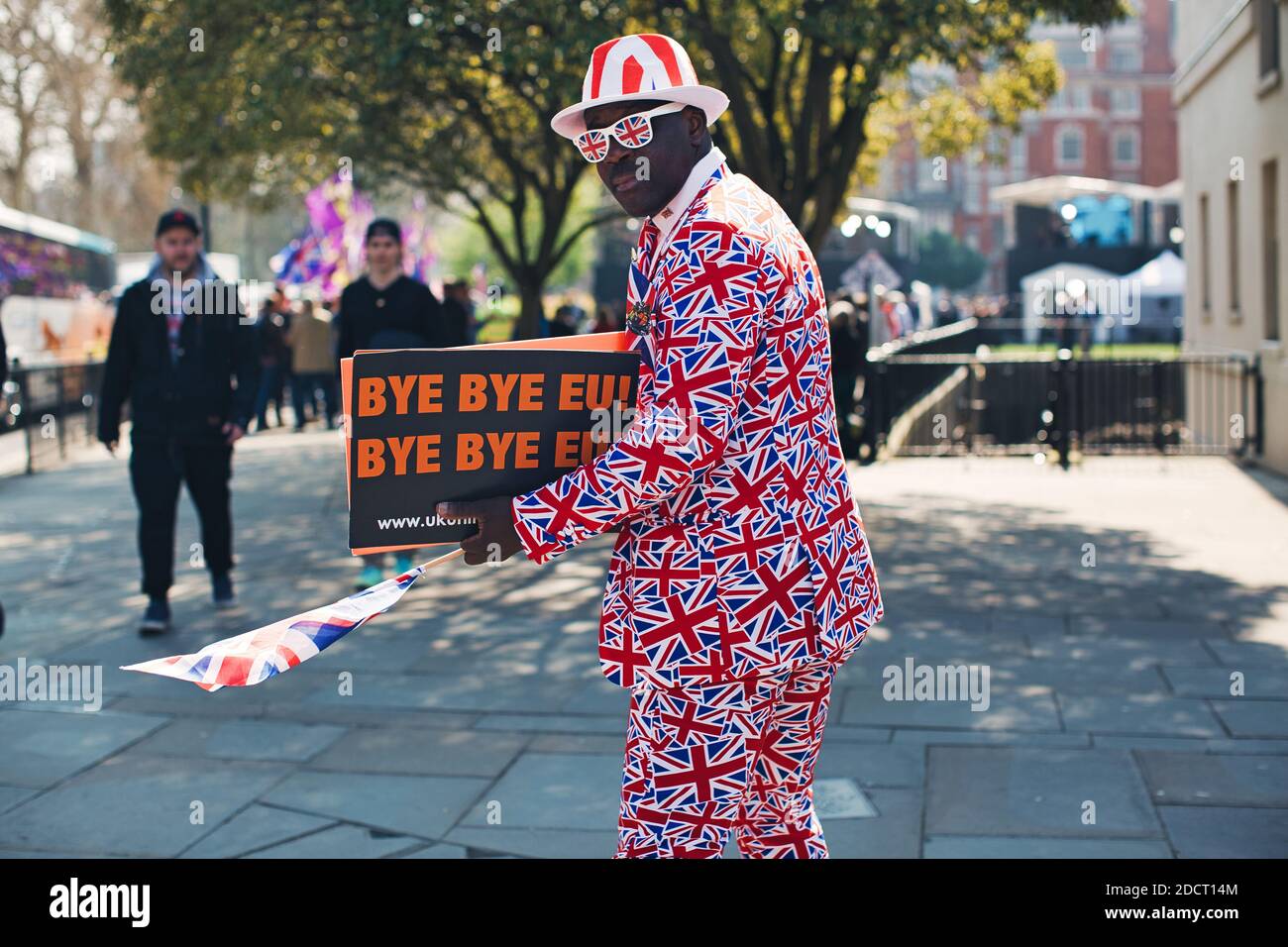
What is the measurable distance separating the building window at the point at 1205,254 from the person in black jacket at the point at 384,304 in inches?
550

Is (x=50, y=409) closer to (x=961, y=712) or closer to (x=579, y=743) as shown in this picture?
(x=579, y=743)

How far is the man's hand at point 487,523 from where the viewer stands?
279 cm

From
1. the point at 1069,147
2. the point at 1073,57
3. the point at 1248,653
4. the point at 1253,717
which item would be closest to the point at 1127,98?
the point at 1073,57

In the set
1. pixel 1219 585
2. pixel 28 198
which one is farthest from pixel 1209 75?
pixel 28 198

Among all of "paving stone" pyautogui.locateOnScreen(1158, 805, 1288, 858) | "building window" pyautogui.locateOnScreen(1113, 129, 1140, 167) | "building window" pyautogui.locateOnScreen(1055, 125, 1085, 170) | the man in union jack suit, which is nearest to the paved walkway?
"paving stone" pyautogui.locateOnScreen(1158, 805, 1288, 858)

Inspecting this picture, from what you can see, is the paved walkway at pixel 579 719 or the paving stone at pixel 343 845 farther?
the paved walkway at pixel 579 719

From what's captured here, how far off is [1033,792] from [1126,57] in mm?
81783

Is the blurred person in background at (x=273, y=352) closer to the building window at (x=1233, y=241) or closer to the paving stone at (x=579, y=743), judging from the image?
the building window at (x=1233, y=241)

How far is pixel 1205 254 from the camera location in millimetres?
19484

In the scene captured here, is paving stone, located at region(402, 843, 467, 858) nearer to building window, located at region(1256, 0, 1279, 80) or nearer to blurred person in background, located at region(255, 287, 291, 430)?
building window, located at region(1256, 0, 1279, 80)

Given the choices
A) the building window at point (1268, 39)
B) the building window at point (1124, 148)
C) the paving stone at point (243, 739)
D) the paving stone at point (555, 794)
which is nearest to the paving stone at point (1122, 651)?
the paving stone at point (555, 794)

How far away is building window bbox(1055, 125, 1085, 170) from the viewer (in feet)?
260

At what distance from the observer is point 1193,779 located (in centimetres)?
484

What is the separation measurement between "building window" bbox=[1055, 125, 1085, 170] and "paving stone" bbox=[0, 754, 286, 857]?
261 ft
